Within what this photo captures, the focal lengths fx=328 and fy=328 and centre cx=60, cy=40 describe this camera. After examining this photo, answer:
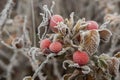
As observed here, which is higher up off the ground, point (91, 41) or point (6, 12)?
point (6, 12)

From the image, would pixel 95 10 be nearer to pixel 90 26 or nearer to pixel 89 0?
pixel 89 0

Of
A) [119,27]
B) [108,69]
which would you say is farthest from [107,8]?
[108,69]

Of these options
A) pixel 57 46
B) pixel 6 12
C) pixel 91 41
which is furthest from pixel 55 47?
pixel 6 12

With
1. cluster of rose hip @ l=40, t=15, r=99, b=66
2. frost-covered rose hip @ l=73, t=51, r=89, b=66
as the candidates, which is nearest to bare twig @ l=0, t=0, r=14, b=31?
cluster of rose hip @ l=40, t=15, r=99, b=66

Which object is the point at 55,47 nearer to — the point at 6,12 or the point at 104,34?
the point at 104,34

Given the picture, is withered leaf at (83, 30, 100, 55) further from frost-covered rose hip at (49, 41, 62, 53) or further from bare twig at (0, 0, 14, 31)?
bare twig at (0, 0, 14, 31)
